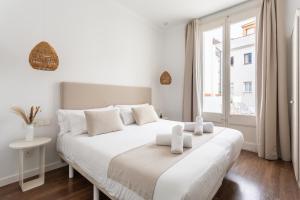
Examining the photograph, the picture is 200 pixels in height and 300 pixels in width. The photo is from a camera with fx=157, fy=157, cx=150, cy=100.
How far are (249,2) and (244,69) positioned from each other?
1269mm

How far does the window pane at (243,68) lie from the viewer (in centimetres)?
312

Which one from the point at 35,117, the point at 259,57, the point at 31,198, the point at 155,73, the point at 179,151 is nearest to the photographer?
the point at 179,151

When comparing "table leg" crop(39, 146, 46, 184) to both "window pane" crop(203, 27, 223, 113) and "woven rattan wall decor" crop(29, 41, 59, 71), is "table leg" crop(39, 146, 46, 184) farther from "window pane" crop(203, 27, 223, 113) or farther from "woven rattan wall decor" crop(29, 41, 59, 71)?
"window pane" crop(203, 27, 223, 113)

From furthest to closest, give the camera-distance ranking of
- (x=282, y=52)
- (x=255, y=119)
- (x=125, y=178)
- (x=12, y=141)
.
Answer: (x=255, y=119)
(x=282, y=52)
(x=12, y=141)
(x=125, y=178)

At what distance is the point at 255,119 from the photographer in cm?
306

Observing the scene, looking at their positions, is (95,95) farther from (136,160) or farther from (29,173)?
(136,160)

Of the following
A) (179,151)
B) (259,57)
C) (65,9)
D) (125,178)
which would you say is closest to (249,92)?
(259,57)

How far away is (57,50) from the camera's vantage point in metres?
2.33

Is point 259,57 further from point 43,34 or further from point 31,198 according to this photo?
point 31,198

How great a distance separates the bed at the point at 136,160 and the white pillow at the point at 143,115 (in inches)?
26.2

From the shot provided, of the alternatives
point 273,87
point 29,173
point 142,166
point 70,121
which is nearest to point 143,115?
point 70,121

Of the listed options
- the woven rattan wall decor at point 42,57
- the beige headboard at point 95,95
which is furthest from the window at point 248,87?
the woven rattan wall decor at point 42,57

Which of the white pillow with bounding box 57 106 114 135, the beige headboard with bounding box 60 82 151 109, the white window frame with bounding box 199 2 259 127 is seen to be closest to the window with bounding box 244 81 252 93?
the white window frame with bounding box 199 2 259 127

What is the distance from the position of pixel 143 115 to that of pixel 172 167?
5.81ft
